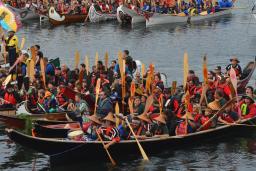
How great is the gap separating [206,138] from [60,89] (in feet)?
15.9

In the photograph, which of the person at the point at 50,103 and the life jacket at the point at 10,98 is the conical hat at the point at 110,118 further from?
the life jacket at the point at 10,98

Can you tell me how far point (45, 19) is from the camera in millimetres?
52781

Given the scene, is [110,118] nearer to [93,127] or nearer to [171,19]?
[93,127]

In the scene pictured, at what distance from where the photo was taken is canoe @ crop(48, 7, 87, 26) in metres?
50.4

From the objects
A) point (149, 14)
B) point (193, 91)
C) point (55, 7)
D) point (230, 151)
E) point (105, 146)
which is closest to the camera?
point (105, 146)

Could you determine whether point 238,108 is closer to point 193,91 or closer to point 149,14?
point 193,91

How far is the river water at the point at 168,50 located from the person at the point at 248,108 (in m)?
0.66

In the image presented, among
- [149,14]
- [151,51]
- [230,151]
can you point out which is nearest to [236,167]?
[230,151]

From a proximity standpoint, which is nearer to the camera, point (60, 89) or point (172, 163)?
point (172, 163)

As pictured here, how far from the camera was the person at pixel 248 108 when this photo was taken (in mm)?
22438

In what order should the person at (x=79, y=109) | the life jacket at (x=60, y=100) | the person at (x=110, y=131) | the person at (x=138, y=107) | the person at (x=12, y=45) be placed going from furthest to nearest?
1. the person at (x=12, y=45)
2. the life jacket at (x=60, y=100)
3. the person at (x=79, y=109)
4. the person at (x=138, y=107)
5. the person at (x=110, y=131)

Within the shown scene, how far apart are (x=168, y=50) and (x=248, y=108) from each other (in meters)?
17.4

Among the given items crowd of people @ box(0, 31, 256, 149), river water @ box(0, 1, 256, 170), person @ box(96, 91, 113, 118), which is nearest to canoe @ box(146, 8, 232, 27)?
river water @ box(0, 1, 256, 170)

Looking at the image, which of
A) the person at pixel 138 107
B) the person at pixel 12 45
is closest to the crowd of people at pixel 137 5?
the person at pixel 12 45
